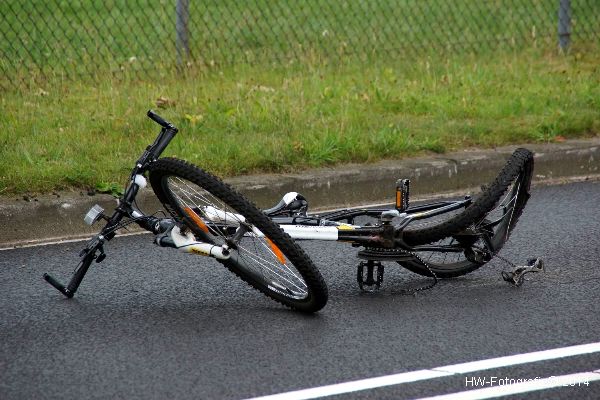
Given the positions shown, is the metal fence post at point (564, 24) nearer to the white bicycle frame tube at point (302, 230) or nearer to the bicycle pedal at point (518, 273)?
the bicycle pedal at point (518, 273)

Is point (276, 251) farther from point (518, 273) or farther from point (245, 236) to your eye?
point (518, 273)

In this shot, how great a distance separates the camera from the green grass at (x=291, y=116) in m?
6.87

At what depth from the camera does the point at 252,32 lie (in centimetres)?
1059

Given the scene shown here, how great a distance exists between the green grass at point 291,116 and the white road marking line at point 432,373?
2826mm

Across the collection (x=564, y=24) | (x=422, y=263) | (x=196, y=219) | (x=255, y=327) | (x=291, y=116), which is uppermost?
(x=564, y=24)

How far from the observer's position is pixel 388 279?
5.26 m

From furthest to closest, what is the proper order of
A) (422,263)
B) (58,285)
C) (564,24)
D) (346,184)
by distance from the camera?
(564,24) → (346,184) → (422,263) → (58,285)

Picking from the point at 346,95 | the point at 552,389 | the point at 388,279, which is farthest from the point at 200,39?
the point at 552,389

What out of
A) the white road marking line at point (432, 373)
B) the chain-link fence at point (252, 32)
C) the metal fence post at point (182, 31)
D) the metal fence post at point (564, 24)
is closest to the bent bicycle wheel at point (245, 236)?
the white road marking line at point (432, 373)

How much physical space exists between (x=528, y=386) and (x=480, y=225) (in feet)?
4.12

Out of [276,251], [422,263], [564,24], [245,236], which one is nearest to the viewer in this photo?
[276,251]

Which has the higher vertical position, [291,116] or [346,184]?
[291,116]

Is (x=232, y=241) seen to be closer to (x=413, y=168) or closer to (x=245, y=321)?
(x=245, y=321)

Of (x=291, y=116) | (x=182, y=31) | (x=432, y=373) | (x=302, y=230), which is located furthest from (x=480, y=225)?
(x=182, y=31)
